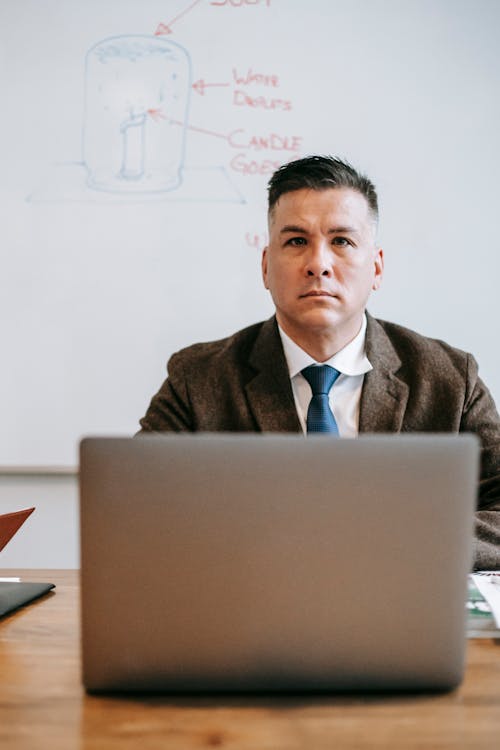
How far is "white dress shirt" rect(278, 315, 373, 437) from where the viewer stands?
1.53 meters

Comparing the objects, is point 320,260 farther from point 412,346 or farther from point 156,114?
point 156,114

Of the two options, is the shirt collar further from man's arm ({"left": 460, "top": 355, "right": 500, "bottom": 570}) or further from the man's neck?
man's arm ({"left": 460, "top": 355, "right": 500, "bottom": 570})

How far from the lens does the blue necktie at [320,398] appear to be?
146 cm

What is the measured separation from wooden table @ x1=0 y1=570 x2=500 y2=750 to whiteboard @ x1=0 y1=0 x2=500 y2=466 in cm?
151

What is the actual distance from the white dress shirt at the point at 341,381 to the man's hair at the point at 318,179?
0.31m

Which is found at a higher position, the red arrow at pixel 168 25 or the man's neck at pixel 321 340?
the red arrow at pixel 168 25

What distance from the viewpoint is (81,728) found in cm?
58

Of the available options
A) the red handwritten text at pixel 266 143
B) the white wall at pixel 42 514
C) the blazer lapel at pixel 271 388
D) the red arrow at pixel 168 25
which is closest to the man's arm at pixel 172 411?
the blazer lapel at pixel 271 388

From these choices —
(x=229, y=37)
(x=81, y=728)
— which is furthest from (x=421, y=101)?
(x=81, y=728)

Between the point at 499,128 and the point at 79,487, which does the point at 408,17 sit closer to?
the point at 499,128

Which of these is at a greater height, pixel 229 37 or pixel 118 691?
pixel 229 37

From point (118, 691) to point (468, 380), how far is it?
1.12 m

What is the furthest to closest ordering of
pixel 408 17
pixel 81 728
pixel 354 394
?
pixel 408 17, pixel 354 394, pixel 81 728

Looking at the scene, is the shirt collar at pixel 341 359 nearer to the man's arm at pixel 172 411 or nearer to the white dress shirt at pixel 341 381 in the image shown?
the white dress shirt at pixel 341 381
